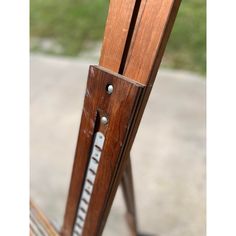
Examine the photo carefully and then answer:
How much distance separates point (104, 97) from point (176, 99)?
1981mm

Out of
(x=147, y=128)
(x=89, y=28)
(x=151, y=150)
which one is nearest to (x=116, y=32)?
(x=151, y=150)

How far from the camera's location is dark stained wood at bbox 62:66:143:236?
720 millimetres

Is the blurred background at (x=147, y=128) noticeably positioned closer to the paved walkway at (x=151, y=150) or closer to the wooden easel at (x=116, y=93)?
the paved walkway at (x=151, y=150)

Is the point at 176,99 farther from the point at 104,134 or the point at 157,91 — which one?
the point at 104,134

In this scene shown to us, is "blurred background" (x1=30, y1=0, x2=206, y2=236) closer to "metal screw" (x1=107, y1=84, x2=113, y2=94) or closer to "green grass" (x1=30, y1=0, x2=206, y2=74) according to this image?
"green grass" (x1=30, y1=0, x2=206, y2=74)

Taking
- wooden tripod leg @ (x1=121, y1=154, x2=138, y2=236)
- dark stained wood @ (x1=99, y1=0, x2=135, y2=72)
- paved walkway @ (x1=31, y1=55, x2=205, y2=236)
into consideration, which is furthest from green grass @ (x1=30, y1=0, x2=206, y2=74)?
dark stained wood @ (x1=99, y1=0, x2=135, y2=72)

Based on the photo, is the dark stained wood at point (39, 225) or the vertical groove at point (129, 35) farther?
the dark stained wood at point (39, 225)

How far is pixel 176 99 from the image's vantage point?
2.69 m

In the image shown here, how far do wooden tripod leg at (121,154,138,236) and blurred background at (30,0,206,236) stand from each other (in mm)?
237

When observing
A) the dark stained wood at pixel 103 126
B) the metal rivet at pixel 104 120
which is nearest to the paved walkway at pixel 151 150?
the dark stained wood at pixel 103 126

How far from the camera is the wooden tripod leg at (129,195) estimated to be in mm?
1204

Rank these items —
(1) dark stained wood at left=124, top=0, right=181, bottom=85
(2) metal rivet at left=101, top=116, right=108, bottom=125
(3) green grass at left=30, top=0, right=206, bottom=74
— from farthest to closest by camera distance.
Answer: (3) green grass at left=30, top=0, right=206, bottom=74
(2) metal rivet at left=101, top=116, right=108, bottom=125
(1) dark stained wood at left=124, top=0, right=181, bottom=85

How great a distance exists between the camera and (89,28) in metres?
4.07

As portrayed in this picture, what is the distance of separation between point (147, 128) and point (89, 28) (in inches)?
78.4
